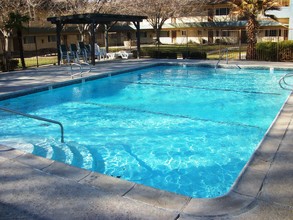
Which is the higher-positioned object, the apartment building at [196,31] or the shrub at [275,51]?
the apartment building at [196,31]

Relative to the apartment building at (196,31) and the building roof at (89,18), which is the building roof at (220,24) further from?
the building roof at (89,18)

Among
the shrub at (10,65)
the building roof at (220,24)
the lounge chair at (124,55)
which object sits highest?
the building roof at (220,24)

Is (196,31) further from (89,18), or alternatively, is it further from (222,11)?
(89,18)

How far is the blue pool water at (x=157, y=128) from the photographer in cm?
593

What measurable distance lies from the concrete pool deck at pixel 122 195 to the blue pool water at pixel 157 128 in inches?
45.9

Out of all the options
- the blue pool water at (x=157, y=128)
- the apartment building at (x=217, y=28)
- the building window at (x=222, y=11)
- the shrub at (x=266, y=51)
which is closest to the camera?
the blue pool water at (x=157, y=128)

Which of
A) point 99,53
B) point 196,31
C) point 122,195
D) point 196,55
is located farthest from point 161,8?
point 122,195

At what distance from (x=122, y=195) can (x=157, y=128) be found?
14.4ft

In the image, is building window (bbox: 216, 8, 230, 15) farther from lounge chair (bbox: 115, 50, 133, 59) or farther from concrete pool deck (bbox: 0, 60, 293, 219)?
concrete pool deck (bbox: 0, 60, 293, 219)

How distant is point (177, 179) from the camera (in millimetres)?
5547

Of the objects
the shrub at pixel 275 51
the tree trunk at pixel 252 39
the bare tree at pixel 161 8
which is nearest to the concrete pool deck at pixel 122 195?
the shrub at pixel 275 51

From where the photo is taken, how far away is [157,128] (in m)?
8.09

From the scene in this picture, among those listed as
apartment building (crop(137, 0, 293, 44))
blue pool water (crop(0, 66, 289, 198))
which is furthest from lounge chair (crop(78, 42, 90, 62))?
apartment building (crop(137, 0, 293, 44))

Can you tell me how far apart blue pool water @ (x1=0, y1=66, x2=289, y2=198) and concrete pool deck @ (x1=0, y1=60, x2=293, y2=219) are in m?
1.17
